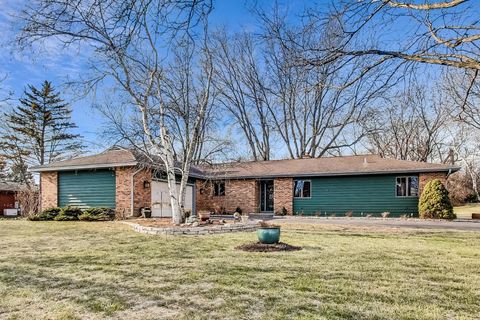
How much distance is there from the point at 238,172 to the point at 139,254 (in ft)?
53.7

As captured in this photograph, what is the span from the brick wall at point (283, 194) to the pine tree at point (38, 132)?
81.3 ft

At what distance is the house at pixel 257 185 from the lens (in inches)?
725

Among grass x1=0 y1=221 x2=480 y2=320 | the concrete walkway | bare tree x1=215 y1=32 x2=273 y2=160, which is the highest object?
bare tree x1=215 y1=32 x2=273 y2=160

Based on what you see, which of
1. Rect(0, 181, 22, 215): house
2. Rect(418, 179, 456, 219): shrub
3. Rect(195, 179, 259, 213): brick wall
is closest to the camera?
Rect(418, 179, 456, 219): shrub

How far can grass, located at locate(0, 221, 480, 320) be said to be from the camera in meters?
4.10

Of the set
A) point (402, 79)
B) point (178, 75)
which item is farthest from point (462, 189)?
point (402, 79)

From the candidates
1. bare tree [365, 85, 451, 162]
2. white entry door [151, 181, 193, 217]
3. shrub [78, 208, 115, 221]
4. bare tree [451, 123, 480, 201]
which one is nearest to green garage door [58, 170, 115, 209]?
shrub [78, 208, 115, 221]

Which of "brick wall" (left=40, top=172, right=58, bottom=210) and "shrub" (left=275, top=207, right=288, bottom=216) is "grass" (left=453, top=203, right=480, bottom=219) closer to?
"shrub" (left=275, top=207, right=288, bottom=216)

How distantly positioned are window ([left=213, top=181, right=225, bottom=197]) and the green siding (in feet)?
17.2

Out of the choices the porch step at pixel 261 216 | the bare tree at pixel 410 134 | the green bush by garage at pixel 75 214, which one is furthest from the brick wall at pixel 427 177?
the green bush by garage at pixel 75 214

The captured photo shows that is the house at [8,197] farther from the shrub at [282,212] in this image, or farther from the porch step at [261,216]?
the shrub at [282,212]

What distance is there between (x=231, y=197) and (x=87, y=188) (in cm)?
926

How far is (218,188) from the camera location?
2495cm

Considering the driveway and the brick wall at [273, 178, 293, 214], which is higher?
the brick wall at [273, 178, 293, 214]
